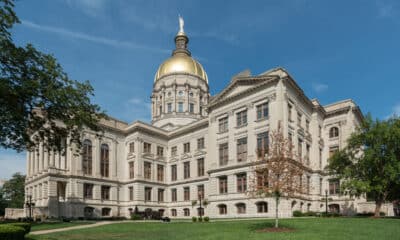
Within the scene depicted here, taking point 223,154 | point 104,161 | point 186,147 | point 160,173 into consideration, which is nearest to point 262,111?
point 223,154

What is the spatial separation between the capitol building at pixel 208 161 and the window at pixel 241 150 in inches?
5.4

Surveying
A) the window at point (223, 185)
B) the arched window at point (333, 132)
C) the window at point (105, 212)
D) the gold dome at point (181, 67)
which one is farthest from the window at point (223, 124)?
the gold dome at point (181, 67)

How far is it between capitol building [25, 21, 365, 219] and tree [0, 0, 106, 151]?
70.2ft

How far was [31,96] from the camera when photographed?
2248cm

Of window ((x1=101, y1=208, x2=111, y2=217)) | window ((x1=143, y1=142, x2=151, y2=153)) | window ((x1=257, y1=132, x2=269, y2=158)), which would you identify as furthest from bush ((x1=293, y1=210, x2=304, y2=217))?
window ((x1=101, y1=208, x2=111, y2=217))

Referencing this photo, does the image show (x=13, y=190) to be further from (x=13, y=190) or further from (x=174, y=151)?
(x=174, y=151)

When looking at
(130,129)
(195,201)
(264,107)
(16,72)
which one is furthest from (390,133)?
(130,129)

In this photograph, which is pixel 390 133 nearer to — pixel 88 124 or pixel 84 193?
pixel 88 124

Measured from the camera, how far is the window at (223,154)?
4942 cm

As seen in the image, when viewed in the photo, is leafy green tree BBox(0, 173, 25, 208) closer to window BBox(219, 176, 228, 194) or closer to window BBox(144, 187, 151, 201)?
window BBox(144, 187, 151, 201)

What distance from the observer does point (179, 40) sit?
92.9m

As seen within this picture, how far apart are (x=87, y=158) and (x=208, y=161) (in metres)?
19.3

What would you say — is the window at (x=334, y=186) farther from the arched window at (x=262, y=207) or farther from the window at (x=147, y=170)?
the window at (x=147, y=170)

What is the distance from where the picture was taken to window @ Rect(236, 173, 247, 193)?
45250 mm
